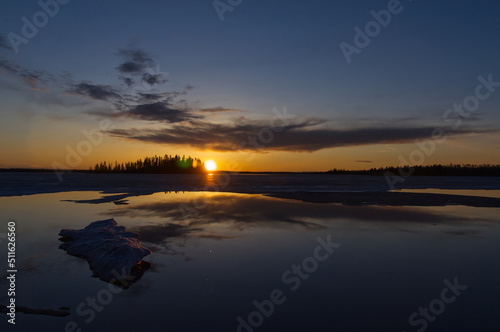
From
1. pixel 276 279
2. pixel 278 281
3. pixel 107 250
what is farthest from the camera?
pixel 107 250

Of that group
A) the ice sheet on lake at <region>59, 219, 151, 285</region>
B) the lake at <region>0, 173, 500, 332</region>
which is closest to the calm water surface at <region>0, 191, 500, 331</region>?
the lake at <region>0, 173, 500, 332</region>

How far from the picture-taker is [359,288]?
19.1 feet

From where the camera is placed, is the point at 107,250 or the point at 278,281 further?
the point at 107,250

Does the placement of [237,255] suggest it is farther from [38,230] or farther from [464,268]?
[38,230]

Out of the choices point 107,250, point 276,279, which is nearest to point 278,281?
point 276,279

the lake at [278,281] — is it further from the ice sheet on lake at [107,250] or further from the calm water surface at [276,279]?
the ice sheet on lake at [107,250]

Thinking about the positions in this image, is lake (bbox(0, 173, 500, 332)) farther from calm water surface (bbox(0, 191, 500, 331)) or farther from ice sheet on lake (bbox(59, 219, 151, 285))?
ice sheet on lake (bbox(59, 219, 151, 285))

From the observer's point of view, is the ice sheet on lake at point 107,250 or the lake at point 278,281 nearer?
the lake at point 278,281

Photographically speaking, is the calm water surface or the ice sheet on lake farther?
the ice sheet on lake

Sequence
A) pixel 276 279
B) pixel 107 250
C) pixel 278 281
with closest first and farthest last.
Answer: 1. pixel 278 281
2. pixel 276 279
3. pixel 107 250

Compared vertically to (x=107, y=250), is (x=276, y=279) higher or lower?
lower

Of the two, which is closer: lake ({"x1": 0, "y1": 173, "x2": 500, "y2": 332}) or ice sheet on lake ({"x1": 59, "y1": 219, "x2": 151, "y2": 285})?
lake ({"x1": 0, "y1": 173, "x2": 500, "y2": 332})

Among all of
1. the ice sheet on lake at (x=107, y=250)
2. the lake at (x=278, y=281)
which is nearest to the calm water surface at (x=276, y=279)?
the lake at (x=278, y=281)

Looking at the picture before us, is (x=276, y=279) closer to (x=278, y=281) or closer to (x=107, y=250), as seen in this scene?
(x=278, y=281)
